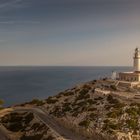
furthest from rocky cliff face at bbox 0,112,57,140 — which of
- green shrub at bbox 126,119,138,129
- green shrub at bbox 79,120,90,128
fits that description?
green shrub at bbox 126,119,138,129

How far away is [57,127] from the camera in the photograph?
4188cm

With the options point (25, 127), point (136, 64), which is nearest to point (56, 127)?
point (25, 127)

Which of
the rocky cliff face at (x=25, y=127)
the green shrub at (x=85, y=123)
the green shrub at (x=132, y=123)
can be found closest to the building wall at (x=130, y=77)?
the green shrub at (x=132, y=123)

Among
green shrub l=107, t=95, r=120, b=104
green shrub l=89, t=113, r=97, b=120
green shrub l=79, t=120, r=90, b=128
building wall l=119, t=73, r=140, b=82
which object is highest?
building wall l=119, t=73, r=140, b=82

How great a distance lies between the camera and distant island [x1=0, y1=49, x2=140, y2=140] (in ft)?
118

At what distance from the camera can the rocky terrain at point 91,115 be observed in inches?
1394

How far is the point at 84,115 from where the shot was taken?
42.2 meters

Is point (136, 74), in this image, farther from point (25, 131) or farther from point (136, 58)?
point (25, 131)

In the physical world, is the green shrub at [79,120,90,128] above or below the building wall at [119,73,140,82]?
below

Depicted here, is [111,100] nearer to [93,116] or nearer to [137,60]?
[93,116]

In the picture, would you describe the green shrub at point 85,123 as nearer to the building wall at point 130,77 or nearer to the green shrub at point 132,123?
the green shrub at point 132,123

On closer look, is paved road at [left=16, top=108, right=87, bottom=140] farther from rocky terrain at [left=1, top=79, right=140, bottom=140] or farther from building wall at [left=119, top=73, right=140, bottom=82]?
building wall at [left=119, top=73, right=140, bottom=82]

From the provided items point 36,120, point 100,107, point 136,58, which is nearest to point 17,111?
point 36,120

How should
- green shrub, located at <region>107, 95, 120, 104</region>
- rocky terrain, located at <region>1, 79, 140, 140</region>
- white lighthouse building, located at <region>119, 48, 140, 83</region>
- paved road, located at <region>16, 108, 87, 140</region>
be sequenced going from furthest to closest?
white lighthouse building, located at <region>119, 48, 140, 83</region> < green shrub, located at <region>107, 95, 120, 104</region> < paved road, located at <region>16, 108, 87, 140</region> < rocky terrain, located at <region>1, 79, 140, 140</region>
